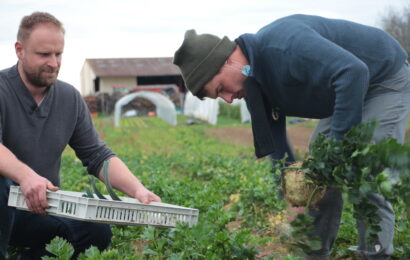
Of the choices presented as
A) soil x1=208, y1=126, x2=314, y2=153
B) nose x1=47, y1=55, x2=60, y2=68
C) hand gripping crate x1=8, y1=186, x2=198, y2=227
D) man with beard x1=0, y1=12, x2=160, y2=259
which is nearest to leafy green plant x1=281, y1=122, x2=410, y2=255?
hand gripping crate x1=8, y1=186, x2=198, y2=227

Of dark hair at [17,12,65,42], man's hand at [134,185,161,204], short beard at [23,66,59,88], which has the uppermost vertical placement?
dark hair at [17,12,65,42]

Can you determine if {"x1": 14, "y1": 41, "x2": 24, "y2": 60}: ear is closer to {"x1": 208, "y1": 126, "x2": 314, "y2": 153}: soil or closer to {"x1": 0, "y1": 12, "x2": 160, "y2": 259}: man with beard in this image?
{"x1": 0, "y1": 12, "x2": 160, "y2": 259}: man with beard

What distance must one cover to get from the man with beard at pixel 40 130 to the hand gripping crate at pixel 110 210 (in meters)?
0.14

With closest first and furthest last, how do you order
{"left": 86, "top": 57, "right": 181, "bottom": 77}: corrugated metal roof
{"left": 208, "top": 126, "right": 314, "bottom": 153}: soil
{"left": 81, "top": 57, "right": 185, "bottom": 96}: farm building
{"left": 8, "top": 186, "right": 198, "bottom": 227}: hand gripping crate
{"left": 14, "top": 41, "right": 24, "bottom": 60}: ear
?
{"left": 8, "top": 186, "right": 198, "bottom": 227}: hand gripping crate < {"left": 14, "top": 41, "right": 24, "bottom": 60}: ear < {"left": 208, "top": 126, "right": 314, "bottom": 153}: soil < {"left": 86, "top": 57, "right": 181, "bottom": 77}: corrugated metal roof < {"left": 81, "top": 57, "right": 185, "bottom": 96}: farm building

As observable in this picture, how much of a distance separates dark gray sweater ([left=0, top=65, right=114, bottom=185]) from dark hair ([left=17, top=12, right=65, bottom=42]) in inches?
10.7

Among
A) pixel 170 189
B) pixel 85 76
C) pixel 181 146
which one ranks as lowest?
pixel 85 76

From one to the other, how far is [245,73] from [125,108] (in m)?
41.2

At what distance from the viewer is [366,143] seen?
239 centimetres

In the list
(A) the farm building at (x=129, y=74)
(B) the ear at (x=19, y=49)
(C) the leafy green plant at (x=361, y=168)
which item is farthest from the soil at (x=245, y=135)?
(A) the farm building at (x=129, y=74)

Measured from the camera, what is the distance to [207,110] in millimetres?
31125

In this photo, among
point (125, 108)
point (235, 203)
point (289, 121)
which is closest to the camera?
point (235, 203)

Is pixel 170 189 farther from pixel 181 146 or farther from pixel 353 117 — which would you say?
pixel 181 146

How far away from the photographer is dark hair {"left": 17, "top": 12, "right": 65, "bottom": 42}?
147 inches

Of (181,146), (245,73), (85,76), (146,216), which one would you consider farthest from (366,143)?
(85,76)
